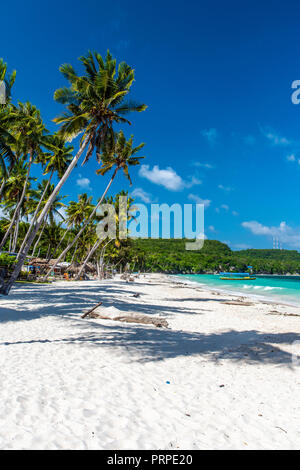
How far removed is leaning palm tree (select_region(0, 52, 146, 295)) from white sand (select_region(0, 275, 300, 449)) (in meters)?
12.3

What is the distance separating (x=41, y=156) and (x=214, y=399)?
27838 mm

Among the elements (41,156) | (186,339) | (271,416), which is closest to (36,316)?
(186,339)

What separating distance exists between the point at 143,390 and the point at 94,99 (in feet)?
54.3

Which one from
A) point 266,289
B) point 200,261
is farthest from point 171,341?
point 200,261

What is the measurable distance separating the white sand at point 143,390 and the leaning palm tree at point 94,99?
40.4ft

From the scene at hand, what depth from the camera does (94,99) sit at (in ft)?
52.7

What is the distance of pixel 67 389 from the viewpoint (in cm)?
396

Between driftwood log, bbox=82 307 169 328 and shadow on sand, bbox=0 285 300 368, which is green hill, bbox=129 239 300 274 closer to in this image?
driftwood log, bbox=82 307 169 328

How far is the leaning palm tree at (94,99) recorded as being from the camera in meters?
15.7

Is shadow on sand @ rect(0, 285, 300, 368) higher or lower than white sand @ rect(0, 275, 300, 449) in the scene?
lower

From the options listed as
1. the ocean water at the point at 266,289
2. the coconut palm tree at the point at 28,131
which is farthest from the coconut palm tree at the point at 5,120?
the ocean water at the point at 266,289

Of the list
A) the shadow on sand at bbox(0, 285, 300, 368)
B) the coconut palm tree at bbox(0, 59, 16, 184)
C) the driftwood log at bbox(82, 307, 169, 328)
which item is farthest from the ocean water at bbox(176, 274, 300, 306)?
the coconut palm tree at bbox(0, 59, 16, 184)

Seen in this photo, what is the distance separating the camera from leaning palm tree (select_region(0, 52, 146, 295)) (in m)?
15.7

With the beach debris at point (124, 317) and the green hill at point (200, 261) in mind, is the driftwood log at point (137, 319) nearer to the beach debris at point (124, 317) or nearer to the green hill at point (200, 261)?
the beach debris at point (124, 317)
